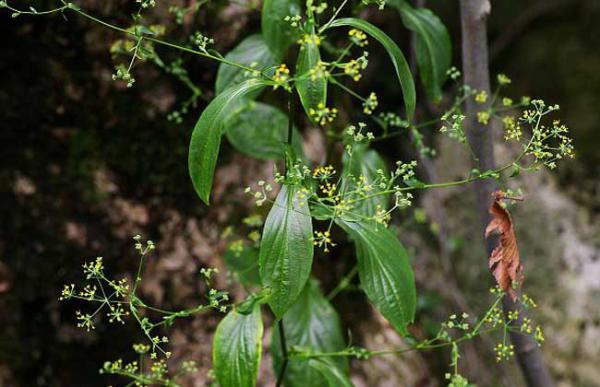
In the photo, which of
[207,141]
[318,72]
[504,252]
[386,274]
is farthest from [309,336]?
[318,72]

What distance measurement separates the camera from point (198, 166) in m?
1.07

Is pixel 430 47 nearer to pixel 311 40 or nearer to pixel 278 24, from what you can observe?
pixel 278 24

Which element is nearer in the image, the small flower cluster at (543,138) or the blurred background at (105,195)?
the small flower cluster at (543,138)

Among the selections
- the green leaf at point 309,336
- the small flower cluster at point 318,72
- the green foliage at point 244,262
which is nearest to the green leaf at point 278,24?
the small flower cluster at point 318,72

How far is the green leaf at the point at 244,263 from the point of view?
154cm

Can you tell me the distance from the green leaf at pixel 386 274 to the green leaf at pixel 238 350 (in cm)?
21

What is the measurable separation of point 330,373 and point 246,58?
680 mm

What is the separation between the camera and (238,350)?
1153 millimetres

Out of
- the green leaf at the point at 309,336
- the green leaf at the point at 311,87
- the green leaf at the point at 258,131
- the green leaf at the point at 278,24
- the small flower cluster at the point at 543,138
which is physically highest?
the green leaf at the point at 278,24

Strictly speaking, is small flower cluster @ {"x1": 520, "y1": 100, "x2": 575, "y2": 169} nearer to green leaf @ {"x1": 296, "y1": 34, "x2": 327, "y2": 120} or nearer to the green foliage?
green leaf @ {"x1": 296, "y1": 34, "x2": 327, "y2": 120}

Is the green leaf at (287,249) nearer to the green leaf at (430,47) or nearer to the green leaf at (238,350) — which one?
the green leaf at (238,350)

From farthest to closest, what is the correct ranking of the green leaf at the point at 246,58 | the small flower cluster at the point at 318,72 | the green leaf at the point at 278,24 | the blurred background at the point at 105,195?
1. the blurred background at the point at 105,195
2. the green leaf at the point at 246,58
3. the green leaf at the point at 278,24
4. the small flower cluster at the point at 318,72

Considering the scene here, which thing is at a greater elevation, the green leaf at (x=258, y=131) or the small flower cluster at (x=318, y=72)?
the green leaf at (x=258, y=131)

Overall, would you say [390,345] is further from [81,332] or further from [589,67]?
[589,67]
